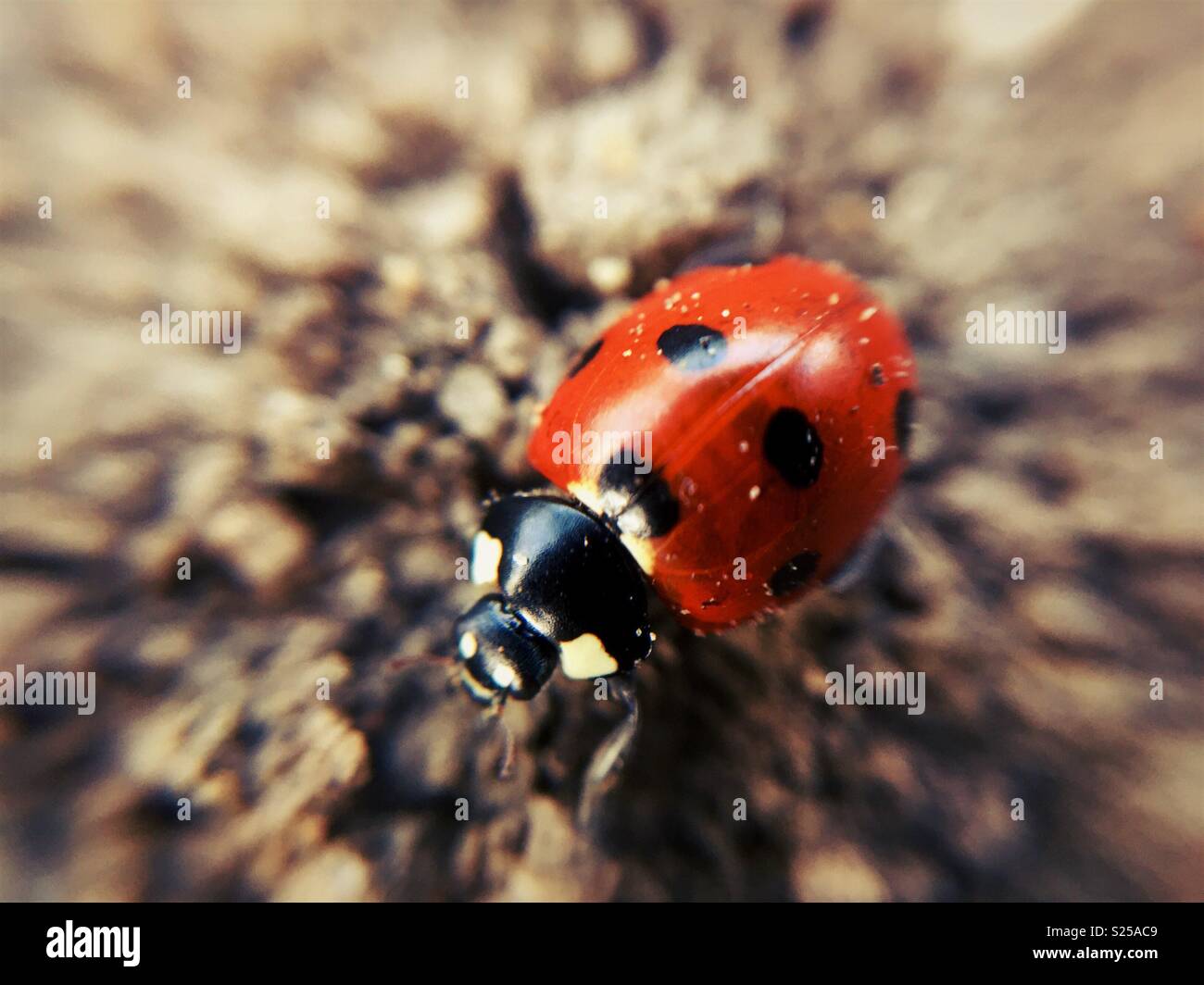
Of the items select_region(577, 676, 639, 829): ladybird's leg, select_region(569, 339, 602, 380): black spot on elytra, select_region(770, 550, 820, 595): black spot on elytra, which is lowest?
select_region(577, 676, 639, 829): ladybird's leg

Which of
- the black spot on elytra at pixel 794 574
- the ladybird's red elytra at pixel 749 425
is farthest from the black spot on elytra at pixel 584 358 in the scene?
the black spot on elytra at pixel 794 574

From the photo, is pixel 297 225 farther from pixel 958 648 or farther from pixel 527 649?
pixel 958 648

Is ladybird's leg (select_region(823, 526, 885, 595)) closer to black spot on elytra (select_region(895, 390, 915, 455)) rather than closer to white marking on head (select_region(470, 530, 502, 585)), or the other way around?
black spot on elytra (select_region(895, 390, 915, 455))

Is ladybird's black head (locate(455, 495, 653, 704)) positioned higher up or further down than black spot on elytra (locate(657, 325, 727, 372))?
further down

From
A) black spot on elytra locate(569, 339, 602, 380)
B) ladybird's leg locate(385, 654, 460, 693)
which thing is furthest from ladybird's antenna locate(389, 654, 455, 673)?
black spot on elytra locate(569, 339, 602, 380)

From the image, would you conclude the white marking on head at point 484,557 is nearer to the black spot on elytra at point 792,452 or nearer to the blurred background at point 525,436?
the blurred background at point 525,436

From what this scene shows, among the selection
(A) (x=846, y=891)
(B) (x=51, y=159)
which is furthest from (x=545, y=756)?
(B) (x=51, y=159)
